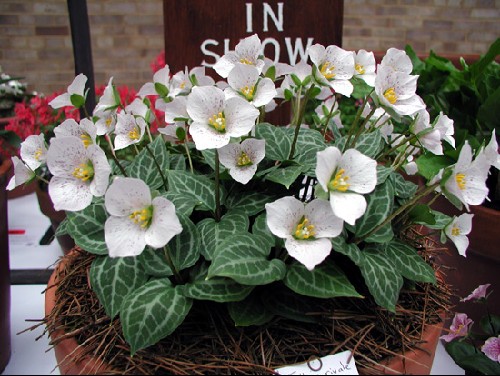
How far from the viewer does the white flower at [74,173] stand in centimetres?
52

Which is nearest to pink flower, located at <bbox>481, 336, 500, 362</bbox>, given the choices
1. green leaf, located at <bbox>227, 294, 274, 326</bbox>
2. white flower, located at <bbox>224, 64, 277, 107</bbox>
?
green leaf, located at <bbox>227, 294, 274, 326</bbox>

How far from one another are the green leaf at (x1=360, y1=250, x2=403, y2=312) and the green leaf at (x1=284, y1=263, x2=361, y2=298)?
33 mm

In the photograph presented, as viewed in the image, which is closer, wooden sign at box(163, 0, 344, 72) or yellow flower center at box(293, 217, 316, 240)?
yellow flower center at box(293, 217, 316, 240)

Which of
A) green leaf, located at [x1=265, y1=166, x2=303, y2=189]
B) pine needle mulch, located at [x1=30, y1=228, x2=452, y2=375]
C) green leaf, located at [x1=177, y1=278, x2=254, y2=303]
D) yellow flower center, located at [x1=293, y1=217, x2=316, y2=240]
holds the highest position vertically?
green leaf, located at [x1=265, y1=166, x2=303, y2=189]

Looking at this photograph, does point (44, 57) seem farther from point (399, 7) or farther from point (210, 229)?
point (210, 229)

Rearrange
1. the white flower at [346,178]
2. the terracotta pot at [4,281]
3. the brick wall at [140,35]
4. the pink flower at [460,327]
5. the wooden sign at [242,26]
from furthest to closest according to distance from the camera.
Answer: the brick wall at [140,35]
the wooden sign at [242,26]
the terracotta pot at [4,281]
the pink flower at [460,327]
the white flower at [346,178]

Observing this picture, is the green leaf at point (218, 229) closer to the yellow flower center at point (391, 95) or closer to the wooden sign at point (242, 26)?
the yellow flower center at point (391, 95)

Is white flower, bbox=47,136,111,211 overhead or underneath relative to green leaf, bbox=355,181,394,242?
overhead

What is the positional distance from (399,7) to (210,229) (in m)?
2.88

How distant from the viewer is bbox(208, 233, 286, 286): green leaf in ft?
1.65

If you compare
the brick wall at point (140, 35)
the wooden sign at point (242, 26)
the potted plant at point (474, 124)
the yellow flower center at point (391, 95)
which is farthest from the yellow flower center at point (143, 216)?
the brick wall at point (140, 35)

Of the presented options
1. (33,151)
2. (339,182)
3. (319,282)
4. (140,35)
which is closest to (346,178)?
(339,182)

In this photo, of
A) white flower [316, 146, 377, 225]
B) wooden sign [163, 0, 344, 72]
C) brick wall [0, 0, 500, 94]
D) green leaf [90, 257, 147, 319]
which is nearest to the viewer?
white flower [316, 146, 377, 225]

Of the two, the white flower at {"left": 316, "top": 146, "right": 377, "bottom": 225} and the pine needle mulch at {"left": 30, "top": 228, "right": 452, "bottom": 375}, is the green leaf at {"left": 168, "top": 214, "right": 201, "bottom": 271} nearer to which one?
the pine needle mulch at {"left": 30, "top": 228, "right": 452, "bottom": 375}
